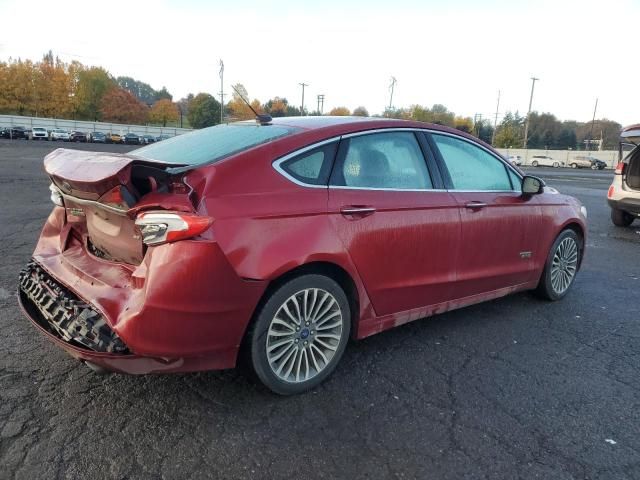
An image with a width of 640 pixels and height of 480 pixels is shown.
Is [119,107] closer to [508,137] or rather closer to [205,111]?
[205,111]

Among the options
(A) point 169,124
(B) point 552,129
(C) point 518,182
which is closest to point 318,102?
(A) point 169,124

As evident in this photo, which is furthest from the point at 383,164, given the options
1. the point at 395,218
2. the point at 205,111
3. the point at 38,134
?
the point at 205,111

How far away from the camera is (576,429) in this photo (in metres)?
2.77

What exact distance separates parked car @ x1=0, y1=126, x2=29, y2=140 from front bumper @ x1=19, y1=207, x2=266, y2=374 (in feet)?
189

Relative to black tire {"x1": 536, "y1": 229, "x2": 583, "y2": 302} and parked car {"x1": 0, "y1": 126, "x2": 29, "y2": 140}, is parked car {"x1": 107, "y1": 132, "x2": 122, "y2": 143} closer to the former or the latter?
parked car {"x1": 0, "y1": 126, "x2": 29, "y2": 140}

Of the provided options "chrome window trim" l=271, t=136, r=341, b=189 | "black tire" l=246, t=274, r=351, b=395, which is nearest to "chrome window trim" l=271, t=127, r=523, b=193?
"chrome window trim" l=271, t=136, r=341, b=189

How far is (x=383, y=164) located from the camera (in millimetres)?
3428

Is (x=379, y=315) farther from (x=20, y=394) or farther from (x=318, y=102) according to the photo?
(x=318, y=102)

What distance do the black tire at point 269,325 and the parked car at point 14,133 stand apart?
190 feet

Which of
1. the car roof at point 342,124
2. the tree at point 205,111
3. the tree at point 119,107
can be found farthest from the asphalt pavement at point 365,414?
the tree at point 119,107

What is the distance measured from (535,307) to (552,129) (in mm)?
105262

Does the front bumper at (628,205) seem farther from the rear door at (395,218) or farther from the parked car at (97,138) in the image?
the parked car at (97,138)

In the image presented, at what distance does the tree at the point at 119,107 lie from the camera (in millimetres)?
85812

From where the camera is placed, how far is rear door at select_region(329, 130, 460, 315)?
3.13 metres
